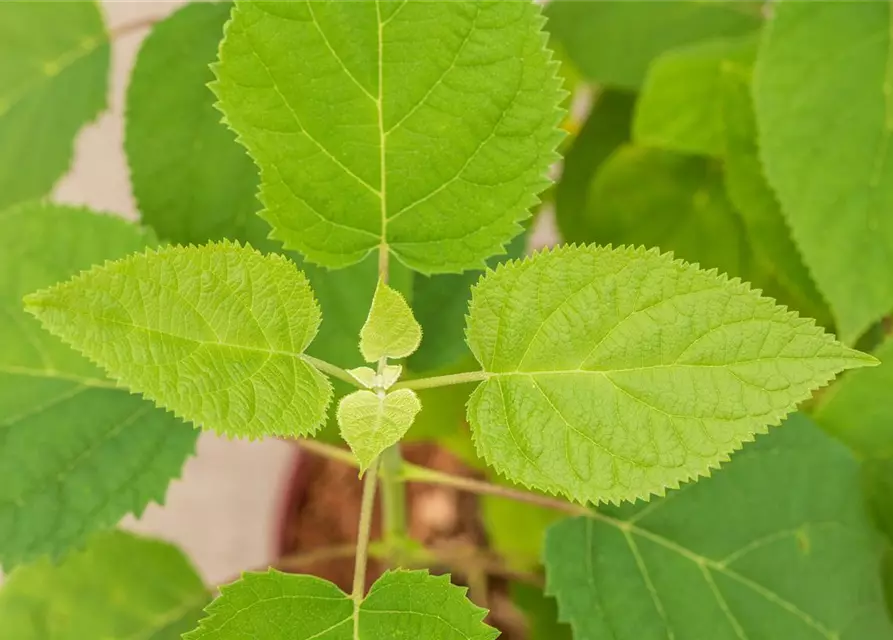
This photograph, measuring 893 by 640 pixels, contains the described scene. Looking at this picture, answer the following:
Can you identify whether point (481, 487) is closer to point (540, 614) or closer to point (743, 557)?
point (743, 557)

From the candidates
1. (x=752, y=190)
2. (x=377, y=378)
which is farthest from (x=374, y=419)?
(x=752, y=190)

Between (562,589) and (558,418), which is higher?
(558,418)

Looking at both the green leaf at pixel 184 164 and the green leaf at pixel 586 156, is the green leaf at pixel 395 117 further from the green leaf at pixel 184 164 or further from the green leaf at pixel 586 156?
the green leaf at pixel 586 156

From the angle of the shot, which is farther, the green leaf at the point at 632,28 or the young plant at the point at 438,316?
the green leaf at the point at 632,28

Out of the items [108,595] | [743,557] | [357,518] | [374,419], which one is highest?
[374,419]

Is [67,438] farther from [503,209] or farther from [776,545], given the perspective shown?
[776,545]

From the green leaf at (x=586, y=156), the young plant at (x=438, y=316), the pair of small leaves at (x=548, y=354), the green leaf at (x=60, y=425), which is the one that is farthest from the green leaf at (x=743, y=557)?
the green leaf at (x=586, y=156)

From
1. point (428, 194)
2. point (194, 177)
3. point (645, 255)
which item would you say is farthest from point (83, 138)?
point (645, 255)

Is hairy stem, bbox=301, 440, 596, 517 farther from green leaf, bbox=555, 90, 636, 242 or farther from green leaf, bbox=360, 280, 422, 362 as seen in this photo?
green leaf, bbox=555, 90, 636, 242
